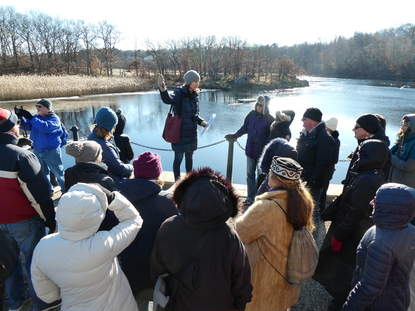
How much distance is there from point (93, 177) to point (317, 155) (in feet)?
7.78

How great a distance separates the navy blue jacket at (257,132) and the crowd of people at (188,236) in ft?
5.05

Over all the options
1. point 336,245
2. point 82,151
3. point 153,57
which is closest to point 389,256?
point 336,245

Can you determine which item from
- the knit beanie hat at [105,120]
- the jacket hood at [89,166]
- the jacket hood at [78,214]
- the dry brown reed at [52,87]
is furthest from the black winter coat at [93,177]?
the dry brown reed at [52,87]

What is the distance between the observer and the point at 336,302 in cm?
231

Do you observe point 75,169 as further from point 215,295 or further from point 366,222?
point 366,222

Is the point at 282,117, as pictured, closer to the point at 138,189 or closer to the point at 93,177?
the point at 138,189

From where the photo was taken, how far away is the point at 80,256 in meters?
1.48

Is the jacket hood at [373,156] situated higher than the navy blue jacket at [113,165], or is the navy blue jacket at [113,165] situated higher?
the jacket hood at [373,156]

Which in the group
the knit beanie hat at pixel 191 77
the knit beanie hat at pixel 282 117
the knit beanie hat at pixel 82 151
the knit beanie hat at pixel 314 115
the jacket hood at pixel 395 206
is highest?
the knit beanie hat at pixel 191 77

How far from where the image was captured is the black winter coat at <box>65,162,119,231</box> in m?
2.01

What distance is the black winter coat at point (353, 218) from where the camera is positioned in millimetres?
2248

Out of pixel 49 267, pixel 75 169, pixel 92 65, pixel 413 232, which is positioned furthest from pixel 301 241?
pixel 92 65

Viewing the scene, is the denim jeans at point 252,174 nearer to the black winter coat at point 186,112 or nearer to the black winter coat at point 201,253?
the black winter coat at point 186,112

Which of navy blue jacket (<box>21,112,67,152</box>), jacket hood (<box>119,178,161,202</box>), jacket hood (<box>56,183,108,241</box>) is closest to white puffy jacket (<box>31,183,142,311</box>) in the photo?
jacket hood (<box>56,183,108,241</box>)
